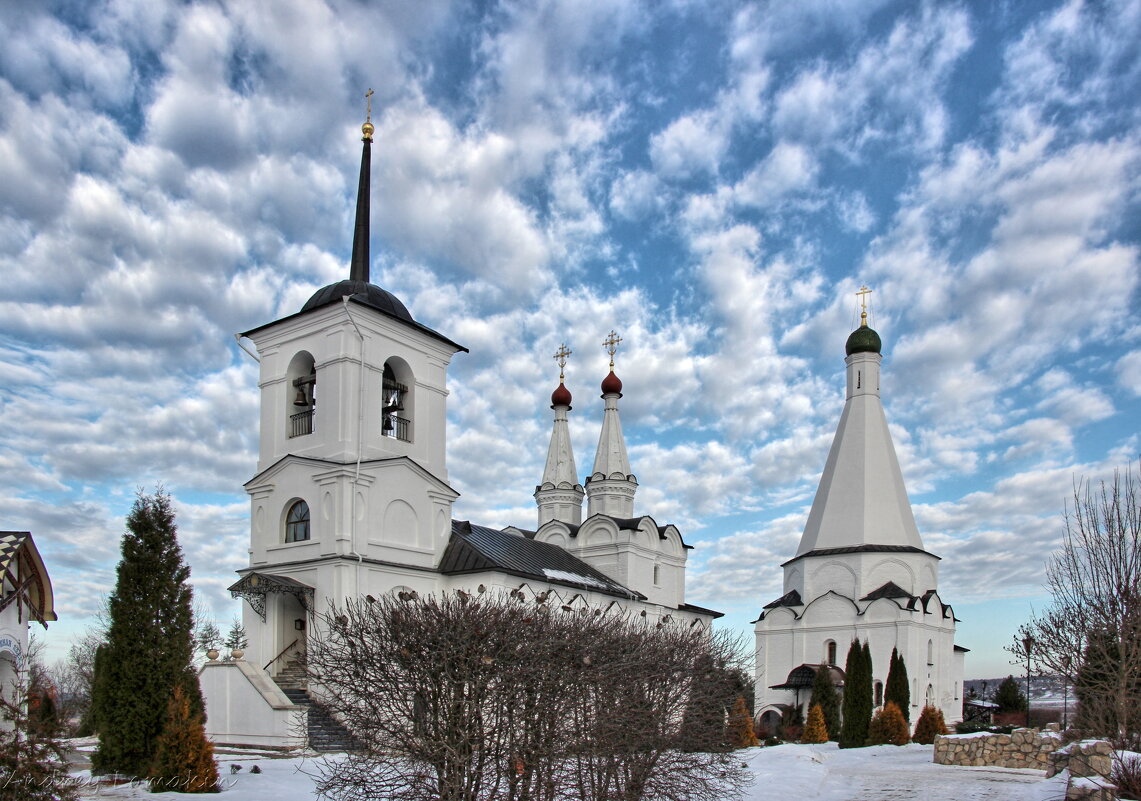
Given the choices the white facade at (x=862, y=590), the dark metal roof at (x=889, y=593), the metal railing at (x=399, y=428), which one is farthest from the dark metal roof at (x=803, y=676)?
the metal railing at (x=399, y=428)

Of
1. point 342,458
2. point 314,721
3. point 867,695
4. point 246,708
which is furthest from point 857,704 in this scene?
point 246,708

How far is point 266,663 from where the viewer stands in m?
23.9

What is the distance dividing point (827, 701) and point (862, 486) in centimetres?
983

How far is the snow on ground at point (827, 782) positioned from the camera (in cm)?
1361

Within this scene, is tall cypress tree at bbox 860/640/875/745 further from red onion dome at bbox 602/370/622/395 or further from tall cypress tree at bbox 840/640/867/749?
red onion dome at bbox 602/370/622/395

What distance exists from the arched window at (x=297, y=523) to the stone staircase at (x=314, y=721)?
332cm

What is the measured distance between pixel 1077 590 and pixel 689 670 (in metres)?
8.28

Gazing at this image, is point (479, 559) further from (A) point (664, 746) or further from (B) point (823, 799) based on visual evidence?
(A) point (664, 746)

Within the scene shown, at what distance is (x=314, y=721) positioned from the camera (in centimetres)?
2019

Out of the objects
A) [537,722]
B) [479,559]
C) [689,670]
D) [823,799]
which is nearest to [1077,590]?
[823,799]

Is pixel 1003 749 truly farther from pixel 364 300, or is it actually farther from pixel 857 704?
pixel 364 300

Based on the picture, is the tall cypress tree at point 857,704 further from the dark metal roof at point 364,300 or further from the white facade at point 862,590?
the dark metal roof at point 364,300

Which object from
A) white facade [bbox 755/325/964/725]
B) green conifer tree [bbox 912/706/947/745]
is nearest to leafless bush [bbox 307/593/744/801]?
green conifer tree [bbox 912/706/947/745]

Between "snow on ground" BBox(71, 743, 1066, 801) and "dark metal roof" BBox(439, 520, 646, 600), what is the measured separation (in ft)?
26.4
